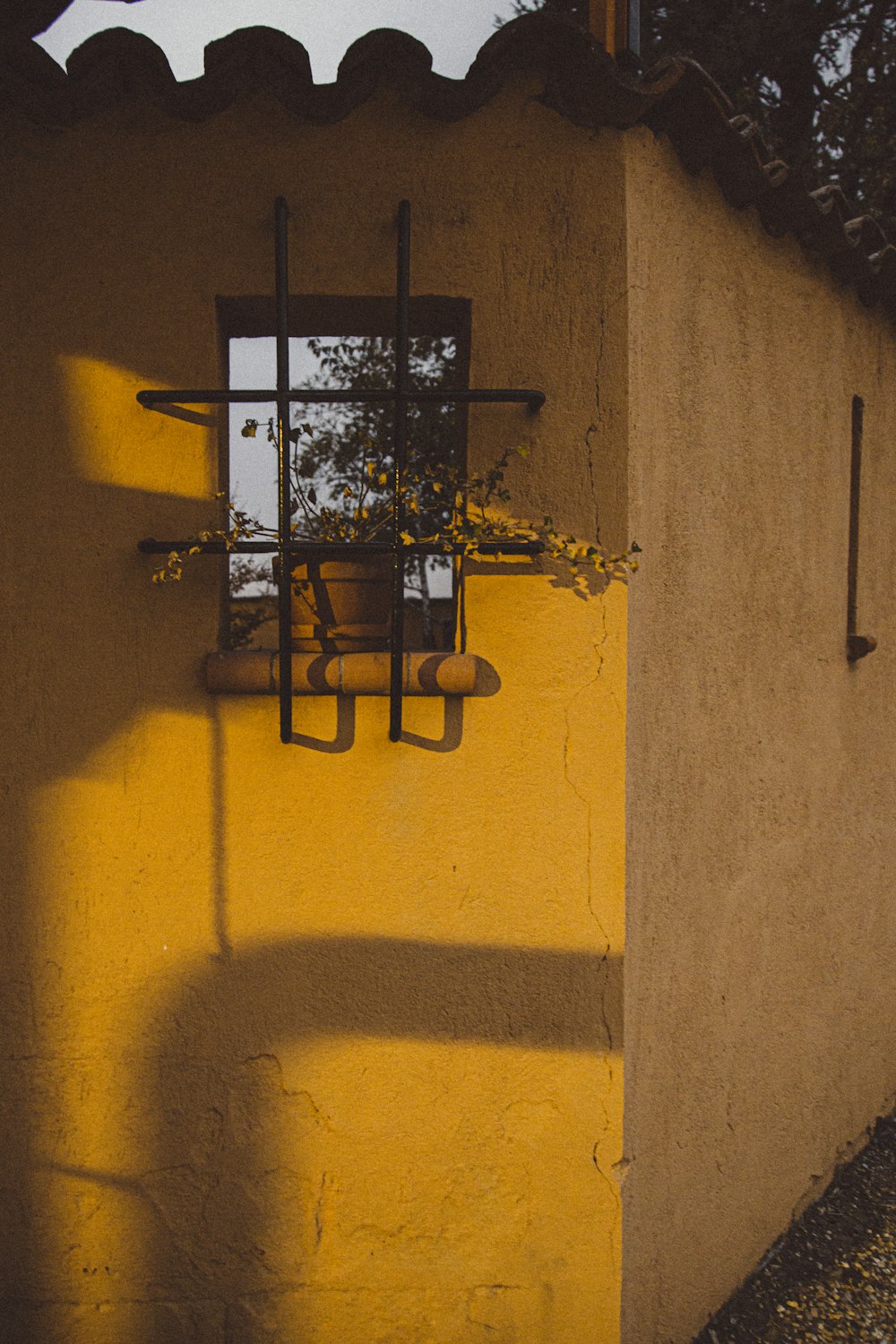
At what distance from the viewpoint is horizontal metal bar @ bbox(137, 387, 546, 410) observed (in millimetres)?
2227

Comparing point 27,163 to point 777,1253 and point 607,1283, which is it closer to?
point 607,1283

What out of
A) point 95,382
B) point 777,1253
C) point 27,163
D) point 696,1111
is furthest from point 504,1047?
point 27,163

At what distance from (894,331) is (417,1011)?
3.09 metres

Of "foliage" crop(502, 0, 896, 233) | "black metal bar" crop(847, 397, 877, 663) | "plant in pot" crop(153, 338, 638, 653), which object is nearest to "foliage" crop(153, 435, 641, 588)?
"plant in pot" crop(153, 338, 638, 653)

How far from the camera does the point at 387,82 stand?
90.6 inches

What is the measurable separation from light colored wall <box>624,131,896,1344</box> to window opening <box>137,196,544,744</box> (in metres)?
0.57

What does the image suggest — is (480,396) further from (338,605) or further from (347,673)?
(347,673)

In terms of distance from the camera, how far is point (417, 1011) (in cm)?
238

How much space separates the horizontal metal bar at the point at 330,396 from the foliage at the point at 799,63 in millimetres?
4357

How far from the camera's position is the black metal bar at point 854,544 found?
11.0 feet

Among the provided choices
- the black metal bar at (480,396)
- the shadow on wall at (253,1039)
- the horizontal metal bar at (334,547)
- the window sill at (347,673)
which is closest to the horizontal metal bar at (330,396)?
the black metal bar at (480,396)

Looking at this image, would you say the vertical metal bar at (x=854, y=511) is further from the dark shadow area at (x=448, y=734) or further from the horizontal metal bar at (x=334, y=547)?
the dark shadow area at (x=448, y=734)

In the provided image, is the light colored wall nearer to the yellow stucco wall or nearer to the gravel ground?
the gravel ground

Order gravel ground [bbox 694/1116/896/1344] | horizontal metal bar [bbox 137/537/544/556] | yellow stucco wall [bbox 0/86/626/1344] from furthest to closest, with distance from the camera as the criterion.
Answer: gravel ground [bbox 694/1116/896/1344] → yellow stucco wall [bbox 0/86/626/1344] → horizontal metal bar [bbox 137/537/544/556]
